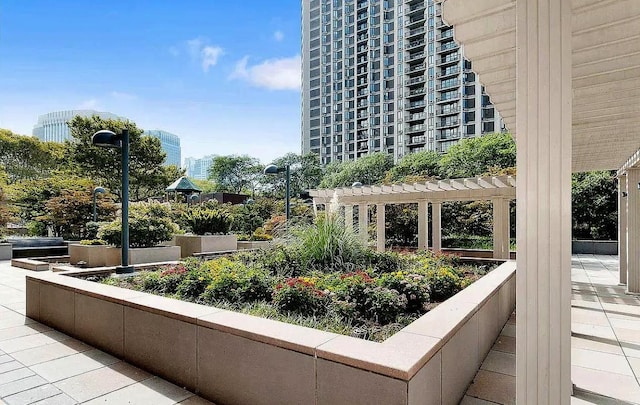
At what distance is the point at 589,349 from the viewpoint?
3.69 m

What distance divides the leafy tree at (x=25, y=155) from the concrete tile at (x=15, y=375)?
24.2 m

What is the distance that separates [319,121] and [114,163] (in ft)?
153

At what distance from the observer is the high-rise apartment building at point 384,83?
144ft

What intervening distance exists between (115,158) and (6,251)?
9.58 meters

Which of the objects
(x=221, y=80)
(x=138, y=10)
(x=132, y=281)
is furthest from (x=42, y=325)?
(x=221, y=80)

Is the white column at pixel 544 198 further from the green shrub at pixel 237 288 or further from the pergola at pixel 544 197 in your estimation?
the green shrub at pixel 237 288

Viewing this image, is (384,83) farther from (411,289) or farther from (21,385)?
(21,385)

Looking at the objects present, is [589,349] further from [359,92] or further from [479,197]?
[359,92]

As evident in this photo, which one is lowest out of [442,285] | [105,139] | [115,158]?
[442,285]

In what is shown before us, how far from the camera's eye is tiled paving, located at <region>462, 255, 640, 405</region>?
2705 mm

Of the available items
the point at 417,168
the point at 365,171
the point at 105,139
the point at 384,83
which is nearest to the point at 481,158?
the point at 417,168

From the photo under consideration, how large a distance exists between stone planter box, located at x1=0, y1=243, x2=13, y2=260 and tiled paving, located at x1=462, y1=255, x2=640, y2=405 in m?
13.1

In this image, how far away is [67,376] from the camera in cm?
295

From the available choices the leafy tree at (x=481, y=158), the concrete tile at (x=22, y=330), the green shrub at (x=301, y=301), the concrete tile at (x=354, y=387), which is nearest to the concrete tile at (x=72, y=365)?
the concrete tile at (x=22, y=330)
